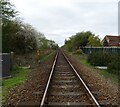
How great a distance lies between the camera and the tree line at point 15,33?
17517mm

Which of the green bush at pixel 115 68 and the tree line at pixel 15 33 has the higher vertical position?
the tree line at pixel 15 33

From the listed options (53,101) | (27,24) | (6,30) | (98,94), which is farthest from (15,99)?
(27,24)

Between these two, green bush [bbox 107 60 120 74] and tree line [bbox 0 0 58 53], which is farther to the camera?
tree line [bbox 0 0 58 53]

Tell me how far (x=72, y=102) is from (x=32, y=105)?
1.27m

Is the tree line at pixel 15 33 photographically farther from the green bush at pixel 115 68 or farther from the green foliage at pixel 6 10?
the green bush at pixel 115 68

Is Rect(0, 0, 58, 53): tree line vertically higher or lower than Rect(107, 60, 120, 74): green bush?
higher

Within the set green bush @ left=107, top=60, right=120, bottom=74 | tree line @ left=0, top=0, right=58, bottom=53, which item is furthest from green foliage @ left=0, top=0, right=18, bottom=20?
green bush @ left=107, top=60, right=120, bottom=74

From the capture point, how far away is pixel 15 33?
2177 centimetres

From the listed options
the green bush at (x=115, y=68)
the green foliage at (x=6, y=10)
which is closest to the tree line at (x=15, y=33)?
the green foliage at (x=6, y=10)

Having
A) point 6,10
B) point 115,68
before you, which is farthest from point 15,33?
point 115,68

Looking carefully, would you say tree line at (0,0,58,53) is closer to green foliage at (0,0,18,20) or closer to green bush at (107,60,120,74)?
green foliage at (0,0,18,20)

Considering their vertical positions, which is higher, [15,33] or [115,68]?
[15,33]

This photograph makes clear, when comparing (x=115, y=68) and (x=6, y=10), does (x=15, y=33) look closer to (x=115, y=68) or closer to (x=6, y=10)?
(x=6, y=10)

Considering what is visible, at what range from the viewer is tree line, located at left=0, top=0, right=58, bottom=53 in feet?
57.5
